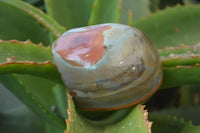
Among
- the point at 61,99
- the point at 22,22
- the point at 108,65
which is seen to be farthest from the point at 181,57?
the point at 22,22

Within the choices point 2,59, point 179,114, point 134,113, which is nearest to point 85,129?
point 134,113

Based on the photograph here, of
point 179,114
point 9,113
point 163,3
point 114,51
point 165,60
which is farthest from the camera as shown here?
point 163,3

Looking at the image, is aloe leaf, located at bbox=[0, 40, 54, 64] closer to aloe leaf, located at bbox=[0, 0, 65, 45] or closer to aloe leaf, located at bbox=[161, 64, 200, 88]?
aloe leaf, located at bbox=[0, 0, 65, 45]

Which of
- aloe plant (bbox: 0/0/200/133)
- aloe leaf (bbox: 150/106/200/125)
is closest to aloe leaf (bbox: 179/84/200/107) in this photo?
aloe plant (bbox: 0/0/200/133)

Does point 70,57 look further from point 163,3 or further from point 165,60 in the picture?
point 163,3

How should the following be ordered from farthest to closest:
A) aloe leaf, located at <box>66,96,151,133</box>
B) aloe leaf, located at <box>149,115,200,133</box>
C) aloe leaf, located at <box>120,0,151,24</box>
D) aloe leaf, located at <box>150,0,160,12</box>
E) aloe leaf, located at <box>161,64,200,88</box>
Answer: aloe leaf, located at <box>150,0,160,12</box>
aloe leaf, located at <box>120,0,151,24</box>
aloe leaf, located at <box>149,115,200,133</box>
aloe leaf, located at <box>161,64,200,88</box>
aloe leaf, located at <box>66,96,151,133</box>

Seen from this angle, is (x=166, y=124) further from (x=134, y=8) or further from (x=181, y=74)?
(x=134, y=8)
